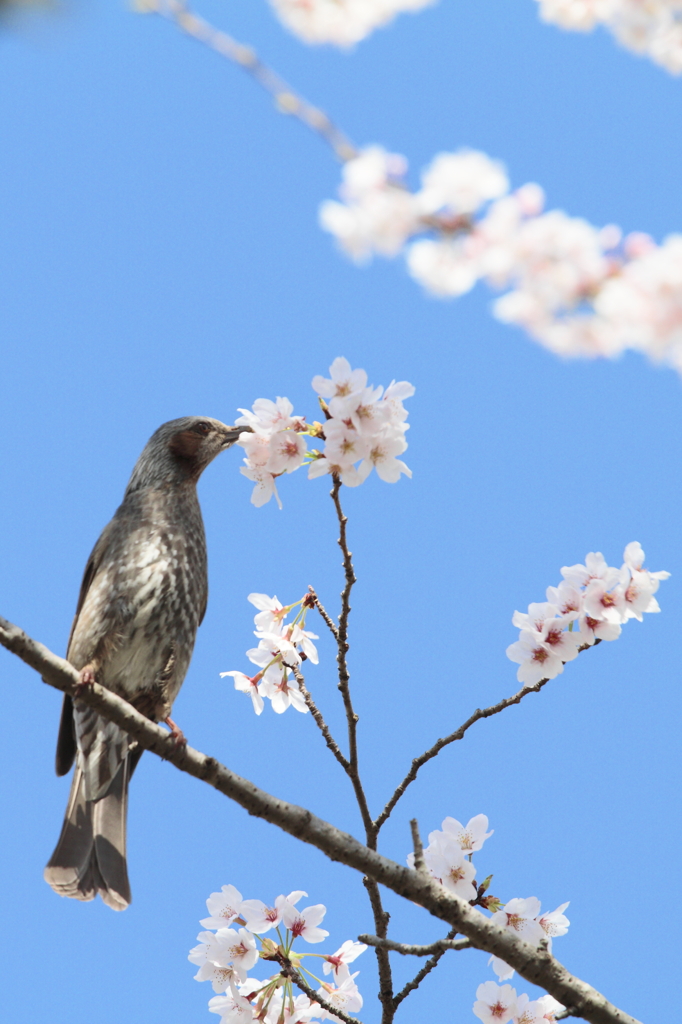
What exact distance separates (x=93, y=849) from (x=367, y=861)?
1.68m

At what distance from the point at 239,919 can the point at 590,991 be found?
86cm

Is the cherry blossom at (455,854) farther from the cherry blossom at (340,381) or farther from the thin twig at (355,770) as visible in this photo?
the cherry blossom at (340,381)

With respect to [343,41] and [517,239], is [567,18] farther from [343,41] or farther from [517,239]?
[517,239]

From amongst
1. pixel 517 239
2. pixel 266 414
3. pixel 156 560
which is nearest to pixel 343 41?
pixel 517 239

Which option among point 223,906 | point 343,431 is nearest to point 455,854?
point 223,906

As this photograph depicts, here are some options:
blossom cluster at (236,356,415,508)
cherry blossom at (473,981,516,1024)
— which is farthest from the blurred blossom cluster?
blossom cluster at (236,356,415,508)

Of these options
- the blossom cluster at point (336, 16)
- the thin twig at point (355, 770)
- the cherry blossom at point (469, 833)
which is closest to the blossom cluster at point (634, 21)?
the blossom cluster at point (336, 16)

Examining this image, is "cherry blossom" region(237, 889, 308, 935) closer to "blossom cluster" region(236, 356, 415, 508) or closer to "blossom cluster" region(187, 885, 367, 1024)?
"blossom cluster" region(187, 885, 367, 1024)

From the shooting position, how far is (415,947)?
197 centimetres

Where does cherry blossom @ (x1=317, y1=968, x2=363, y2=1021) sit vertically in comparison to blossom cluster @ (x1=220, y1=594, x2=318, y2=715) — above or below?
below

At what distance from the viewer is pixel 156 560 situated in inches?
147

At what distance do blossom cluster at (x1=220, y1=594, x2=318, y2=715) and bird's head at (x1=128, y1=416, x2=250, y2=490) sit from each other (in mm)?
1928

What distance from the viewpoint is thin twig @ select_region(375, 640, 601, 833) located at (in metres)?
2.14

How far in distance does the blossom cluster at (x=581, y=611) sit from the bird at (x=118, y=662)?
1.55 m
